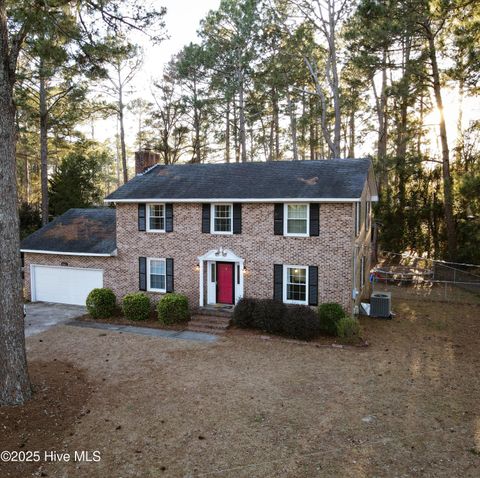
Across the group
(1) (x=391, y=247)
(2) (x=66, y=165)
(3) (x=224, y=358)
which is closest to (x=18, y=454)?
(3) (x=224, y=358)

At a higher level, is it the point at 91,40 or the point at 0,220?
the point at 91,40

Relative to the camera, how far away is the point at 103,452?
6.86 meters

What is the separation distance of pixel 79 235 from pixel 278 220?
34.9ft

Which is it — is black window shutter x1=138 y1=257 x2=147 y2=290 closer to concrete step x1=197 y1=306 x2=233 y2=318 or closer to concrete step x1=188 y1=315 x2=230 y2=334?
concrete step x1=197 y1=306 x2=233 y2=318

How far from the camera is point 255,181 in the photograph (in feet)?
53.1

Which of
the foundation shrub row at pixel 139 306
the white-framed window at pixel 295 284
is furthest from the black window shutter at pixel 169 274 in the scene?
the white-framed window at pixel 295 284

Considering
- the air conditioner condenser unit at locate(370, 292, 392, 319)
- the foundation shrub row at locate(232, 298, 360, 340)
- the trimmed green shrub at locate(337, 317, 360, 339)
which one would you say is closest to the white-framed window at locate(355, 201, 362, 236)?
the air conditioner condenser unit at locate(370, 292, 392, 319)

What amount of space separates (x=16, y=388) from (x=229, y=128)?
28998 millimetres

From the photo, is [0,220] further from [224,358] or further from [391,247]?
[391,247]

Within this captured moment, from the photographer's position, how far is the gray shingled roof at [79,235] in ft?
59.9

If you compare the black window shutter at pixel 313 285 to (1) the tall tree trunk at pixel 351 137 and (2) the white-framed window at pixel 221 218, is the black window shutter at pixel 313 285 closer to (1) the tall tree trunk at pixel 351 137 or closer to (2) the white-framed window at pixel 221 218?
(2) the white-framed window at pixel 221 218

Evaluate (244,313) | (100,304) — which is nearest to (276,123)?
(244,313)

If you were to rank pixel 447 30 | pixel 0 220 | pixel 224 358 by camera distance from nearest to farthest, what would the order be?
pixel 0 220 → pixel 224 358 → pixel 447 30

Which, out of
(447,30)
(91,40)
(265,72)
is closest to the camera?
(91,40)
